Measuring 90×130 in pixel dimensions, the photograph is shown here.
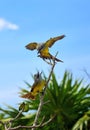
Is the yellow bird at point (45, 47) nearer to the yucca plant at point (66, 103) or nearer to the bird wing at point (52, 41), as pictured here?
the bird wing at point (52, 41)

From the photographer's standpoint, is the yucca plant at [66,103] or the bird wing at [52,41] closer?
the bird wing at [52,41]

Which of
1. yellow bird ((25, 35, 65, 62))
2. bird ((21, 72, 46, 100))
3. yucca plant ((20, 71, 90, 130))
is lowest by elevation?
bird ((21, 72, 46, 100))

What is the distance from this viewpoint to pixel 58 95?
11.1 metres

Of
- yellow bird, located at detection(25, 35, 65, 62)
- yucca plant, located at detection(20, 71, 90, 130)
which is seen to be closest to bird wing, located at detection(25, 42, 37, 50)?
yellow bird, located at detection(25, 35, 65, 62)

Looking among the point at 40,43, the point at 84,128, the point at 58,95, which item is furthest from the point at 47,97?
the point at 40,43

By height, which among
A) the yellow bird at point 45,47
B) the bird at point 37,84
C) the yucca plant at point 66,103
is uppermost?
the yucca plant at point 66,103

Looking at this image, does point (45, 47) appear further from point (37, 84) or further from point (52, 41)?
point (37, 84)

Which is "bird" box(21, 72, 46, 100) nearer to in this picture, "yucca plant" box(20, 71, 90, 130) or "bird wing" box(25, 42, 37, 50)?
"bird wing" box(25, 42, 37, 50)

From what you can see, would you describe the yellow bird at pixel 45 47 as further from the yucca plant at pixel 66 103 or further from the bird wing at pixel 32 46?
the yucca plant at pixel 66 103

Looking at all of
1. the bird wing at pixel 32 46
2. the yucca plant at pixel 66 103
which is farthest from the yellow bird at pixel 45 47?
the yucca plant at pixel 66 103

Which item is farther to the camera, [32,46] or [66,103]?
[66,103]

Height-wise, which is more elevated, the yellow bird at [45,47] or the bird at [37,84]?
the yellow bird at [45,47]

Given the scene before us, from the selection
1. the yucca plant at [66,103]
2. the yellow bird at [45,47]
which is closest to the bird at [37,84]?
the yellow bird at [45,47]

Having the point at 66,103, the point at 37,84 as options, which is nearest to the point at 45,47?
the point at 37,84
